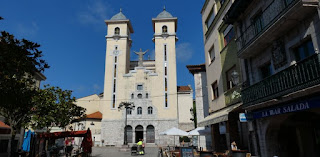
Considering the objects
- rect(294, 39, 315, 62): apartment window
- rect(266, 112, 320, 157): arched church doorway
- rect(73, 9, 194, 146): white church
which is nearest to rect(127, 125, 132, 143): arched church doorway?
rect(73, 9, 194, 146): white church

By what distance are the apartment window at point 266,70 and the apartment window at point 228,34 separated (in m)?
3.67

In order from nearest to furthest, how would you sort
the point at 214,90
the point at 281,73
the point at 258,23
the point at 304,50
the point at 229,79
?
the point at 281,73
the point at 304,50
the point at 258,23
the point at 229,79
the point at 214,90

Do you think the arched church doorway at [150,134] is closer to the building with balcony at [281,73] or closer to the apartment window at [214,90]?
the apartment window at [214,90]

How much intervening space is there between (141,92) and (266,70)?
119ft

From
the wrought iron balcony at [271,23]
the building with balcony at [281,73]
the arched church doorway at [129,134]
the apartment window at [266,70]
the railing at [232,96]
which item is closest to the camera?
the building with balcony at [281,73]

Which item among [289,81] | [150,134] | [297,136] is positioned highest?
[289,81]

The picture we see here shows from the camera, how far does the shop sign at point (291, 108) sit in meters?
6.59

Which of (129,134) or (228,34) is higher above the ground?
(228,34)

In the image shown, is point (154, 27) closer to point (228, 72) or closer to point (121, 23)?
point (121, 23)

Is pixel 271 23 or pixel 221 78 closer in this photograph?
pixel 271 23

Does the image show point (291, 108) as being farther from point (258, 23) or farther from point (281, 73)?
point (258, 23)

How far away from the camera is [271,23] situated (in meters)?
8.64

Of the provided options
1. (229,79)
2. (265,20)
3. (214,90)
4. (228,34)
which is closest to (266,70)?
(265,20)

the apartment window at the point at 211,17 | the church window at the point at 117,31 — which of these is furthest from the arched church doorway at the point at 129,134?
the apartment window at the point at 211,17
